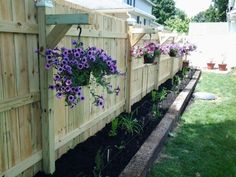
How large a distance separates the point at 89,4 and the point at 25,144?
5.25 m

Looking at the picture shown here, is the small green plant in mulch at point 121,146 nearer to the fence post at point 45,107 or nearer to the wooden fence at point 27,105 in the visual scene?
the wooden fence at point 27,105

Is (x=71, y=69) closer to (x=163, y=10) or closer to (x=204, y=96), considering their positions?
(x=204, y=96)

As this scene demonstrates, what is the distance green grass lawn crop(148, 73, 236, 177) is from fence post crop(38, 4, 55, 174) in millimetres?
1234

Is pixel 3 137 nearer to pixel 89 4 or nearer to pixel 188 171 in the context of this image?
pixel 188 171

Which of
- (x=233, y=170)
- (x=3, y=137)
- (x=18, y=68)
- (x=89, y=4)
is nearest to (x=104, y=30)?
(x=18, y=68)

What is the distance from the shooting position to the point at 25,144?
2.48 metres

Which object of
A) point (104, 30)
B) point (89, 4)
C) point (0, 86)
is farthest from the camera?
point (89, 4)

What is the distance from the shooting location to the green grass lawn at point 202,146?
339 centimetres

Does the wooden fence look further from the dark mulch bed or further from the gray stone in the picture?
the gray stone

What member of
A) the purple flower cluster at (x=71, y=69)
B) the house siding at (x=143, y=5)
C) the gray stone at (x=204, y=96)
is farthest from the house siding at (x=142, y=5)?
the purple flower cluster at (x=71, y=69)

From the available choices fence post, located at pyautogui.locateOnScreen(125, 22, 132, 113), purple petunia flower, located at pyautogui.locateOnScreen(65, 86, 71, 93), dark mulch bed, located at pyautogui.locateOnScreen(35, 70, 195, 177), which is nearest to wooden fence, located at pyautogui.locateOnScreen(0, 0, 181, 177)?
dark mulch bed, located at pyautogui.locateOnScreen(35, 70, 195, 177)

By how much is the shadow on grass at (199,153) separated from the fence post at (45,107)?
126 centimetres

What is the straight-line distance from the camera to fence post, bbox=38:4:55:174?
8.07 feet

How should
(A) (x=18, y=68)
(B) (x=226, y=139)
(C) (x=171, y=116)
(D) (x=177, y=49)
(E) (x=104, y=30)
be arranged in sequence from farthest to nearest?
1. (D) (x=177, y=49)
2. (C) (x=171, y=116)
3. (B) (x=226, y=139)
4. (E) (x=104, y=30)
5. (A) (x=18, y=68)
